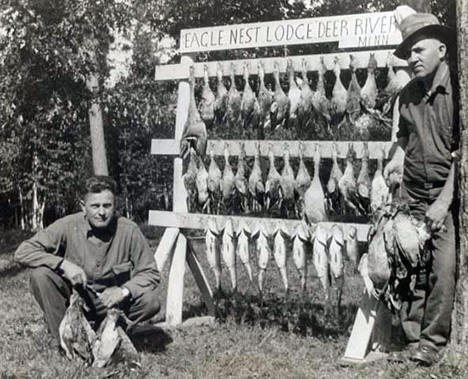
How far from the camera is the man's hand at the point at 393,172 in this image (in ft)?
18.6

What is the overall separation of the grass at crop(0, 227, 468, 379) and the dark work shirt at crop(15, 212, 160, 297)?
71cm

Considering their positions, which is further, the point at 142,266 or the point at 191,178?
the point at 191,178

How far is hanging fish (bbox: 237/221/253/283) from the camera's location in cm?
676

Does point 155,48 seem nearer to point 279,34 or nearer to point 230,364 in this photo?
point 279,34

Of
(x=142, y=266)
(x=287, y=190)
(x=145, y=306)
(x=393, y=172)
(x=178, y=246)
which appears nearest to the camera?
(x=393, y=172)

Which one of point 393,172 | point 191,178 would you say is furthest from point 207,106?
point 393,172

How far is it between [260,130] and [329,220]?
112 cm

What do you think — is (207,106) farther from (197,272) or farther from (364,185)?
(364,185)

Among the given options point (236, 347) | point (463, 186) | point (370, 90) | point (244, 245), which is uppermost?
point (370, 90)

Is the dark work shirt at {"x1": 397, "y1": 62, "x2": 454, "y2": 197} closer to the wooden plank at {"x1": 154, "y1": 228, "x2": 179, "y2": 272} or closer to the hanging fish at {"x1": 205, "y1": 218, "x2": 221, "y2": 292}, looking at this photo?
the hanging fish at {"x1": 205, "y1": 218, "x2": 221, "y2": 292}

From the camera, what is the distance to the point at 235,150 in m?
7.03

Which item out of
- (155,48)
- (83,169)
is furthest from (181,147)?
(155,48)

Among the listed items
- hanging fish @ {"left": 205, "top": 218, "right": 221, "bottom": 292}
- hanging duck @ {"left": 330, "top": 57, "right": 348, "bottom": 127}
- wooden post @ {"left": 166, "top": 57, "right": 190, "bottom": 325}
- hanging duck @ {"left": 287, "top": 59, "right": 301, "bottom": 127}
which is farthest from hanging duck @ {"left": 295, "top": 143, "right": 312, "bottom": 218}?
wooden post @ {"left": 166, "top": 57, "right": 190, "bottom": 325}

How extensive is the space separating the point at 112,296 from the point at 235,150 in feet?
6.64
